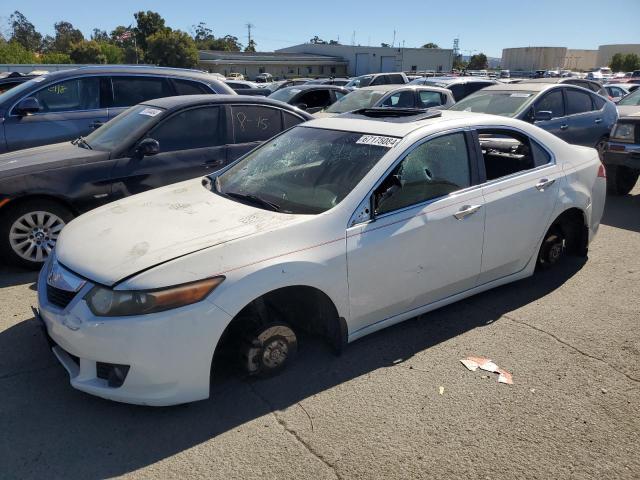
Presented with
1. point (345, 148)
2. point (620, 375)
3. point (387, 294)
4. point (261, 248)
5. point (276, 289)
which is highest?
point (345, 148)

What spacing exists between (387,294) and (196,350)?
1316 mm

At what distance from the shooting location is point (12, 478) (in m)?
2.43

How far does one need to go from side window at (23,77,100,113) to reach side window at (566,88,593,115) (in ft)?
24.4

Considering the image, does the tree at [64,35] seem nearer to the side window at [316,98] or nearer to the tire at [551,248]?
the side window at [316,98]

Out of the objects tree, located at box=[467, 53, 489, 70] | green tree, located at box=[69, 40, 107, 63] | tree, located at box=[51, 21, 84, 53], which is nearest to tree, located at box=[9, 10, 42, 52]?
tree, located at box=[51, 21, 84, 53]

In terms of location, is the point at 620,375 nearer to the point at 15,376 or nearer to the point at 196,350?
the point at 196,350

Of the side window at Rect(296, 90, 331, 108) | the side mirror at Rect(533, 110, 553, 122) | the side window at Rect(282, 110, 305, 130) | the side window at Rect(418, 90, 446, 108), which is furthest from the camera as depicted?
the side window at Rect(296, 90, 331, 108)

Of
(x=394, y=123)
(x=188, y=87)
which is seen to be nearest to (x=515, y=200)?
(x=394, y=123)

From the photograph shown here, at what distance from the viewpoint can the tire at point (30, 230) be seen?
15.6 ft

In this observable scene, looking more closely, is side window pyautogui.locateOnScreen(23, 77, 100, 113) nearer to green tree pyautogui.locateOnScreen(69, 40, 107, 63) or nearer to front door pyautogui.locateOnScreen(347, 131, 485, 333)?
front door pyautogui.locateOnScreen(347, 131, 485, 333)

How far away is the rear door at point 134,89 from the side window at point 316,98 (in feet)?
21.4

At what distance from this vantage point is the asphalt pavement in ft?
8.35

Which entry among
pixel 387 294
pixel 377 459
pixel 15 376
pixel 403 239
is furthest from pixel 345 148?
pixel 15 376

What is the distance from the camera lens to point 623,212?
7156 mm
